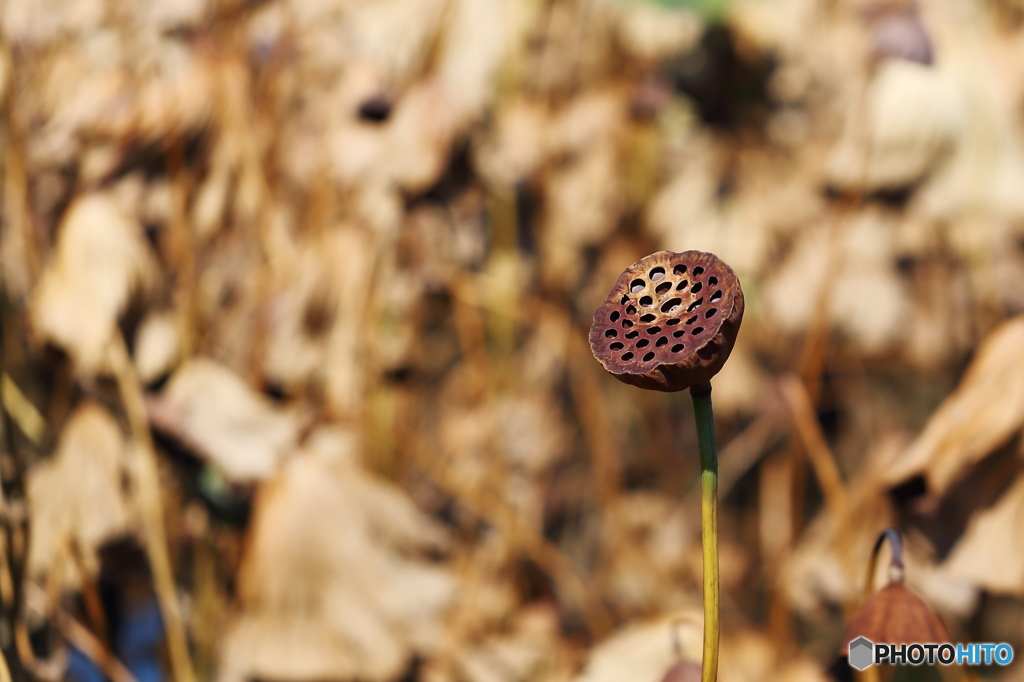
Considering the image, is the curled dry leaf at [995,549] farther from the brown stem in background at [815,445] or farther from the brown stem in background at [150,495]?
the brown stem in background at [150,495]

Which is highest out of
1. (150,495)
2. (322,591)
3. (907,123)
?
(907,123)

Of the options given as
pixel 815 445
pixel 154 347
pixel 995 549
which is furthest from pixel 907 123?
pixel 154 347

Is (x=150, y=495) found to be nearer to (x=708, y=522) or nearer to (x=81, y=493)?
(x=81, y=493)

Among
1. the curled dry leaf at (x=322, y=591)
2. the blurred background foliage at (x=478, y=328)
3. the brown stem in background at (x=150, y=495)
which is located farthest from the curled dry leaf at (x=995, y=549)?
the brown stem in background at (x=150, y=495)

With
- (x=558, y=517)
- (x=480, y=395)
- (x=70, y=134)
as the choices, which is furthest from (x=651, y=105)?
(x=70, y=134)

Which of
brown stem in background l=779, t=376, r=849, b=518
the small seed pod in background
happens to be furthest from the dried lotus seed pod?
brown stem in background l=779, t=376, r=849, b=518

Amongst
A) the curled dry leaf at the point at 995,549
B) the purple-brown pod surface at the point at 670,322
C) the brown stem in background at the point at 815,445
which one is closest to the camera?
the purple-brown pod surface at the point at 670,322

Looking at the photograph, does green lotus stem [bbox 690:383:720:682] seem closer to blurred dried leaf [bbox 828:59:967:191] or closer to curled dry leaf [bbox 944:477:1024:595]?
curled dry leaf [bbox 944:477:1024:595]
